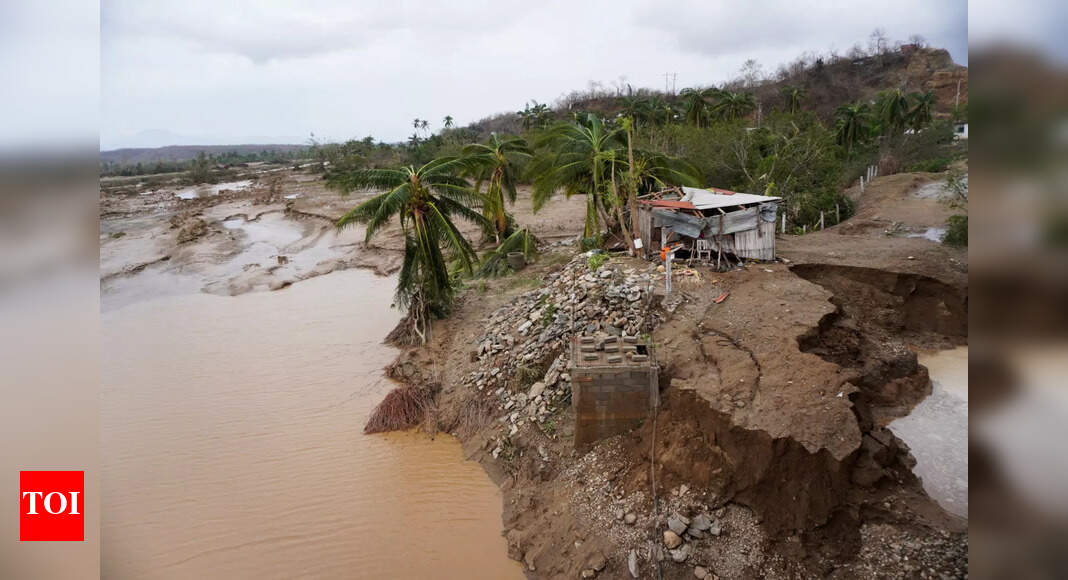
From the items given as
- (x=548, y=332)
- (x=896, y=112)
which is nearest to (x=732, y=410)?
(x=548, y=332)

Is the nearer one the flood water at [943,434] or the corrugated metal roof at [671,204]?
the flood water at [943,434]

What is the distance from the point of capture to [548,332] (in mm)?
9398

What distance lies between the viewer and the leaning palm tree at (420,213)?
9719 mm

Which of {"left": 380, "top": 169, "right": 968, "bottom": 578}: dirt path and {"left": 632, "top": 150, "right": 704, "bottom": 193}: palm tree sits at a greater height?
{"left": 632, "top": 150, "right": 704, "bottom": 193}: palm tree

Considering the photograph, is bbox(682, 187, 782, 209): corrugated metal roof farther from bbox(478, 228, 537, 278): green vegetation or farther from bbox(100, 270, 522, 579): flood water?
bbox(100, 270, 522, 579): flood water

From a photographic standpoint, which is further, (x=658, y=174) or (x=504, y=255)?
(x=504, y=255)

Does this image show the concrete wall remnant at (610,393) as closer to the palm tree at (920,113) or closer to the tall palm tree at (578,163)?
the tall palm tree at (578,163)

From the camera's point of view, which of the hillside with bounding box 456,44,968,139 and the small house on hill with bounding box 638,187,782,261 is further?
the hillside with bounding box 456,44,968,139

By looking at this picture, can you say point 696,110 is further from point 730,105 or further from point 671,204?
point 671,204

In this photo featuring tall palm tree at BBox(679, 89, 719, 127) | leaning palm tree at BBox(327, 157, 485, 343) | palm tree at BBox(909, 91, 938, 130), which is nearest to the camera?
leaning palm tree at BBox(327, 157, 485, 343)

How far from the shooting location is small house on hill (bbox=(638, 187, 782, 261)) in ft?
36.3

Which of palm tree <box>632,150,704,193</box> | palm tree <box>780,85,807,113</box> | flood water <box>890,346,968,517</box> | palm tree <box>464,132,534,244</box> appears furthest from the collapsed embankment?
palm tree <box>780,85,807,113</box>

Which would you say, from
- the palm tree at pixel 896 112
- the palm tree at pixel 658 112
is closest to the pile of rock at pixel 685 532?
the palm tree at pixel 896 112

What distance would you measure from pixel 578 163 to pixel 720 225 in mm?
3553
